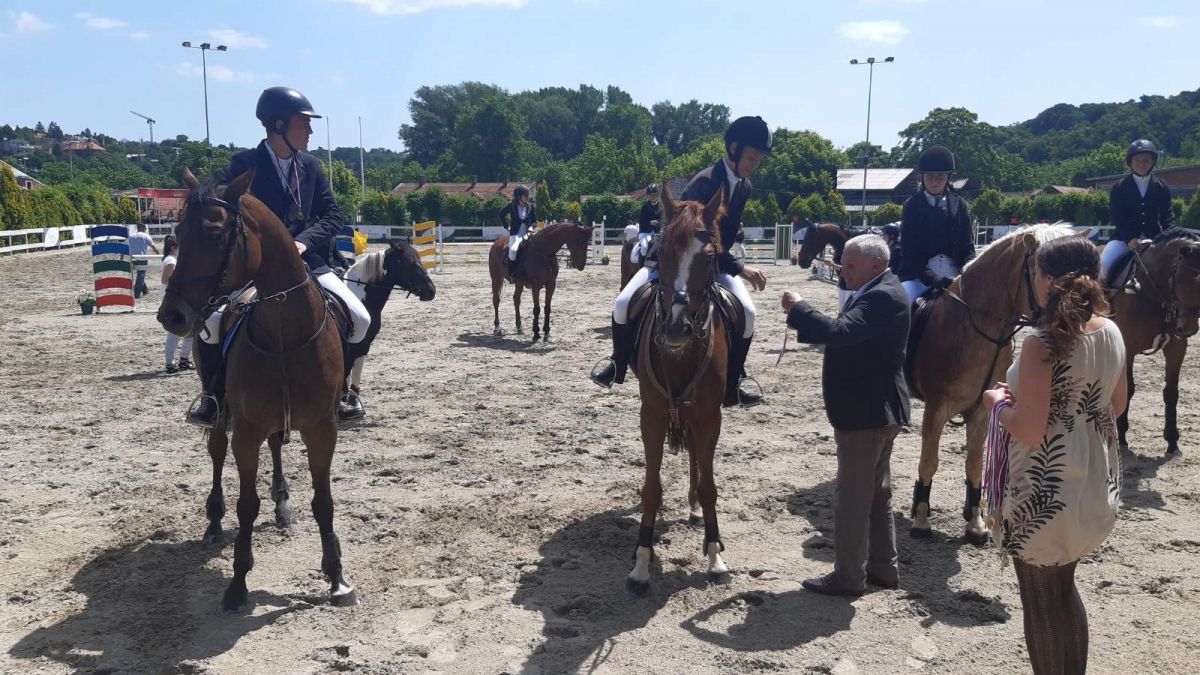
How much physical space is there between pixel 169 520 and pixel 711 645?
14.1 feet

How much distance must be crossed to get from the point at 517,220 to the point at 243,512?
1170cm

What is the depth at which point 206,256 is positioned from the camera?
421cm

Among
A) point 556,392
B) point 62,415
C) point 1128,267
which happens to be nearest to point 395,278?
point 556,392

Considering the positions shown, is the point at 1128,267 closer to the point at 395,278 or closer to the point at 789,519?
the point at 789,519

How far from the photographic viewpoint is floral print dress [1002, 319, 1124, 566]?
10.0 feet

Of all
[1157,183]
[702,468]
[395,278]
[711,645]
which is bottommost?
[711,645]

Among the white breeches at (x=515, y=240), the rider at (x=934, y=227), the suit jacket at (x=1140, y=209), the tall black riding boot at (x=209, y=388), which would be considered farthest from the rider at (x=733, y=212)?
the white breeches at (x=515, y=240)

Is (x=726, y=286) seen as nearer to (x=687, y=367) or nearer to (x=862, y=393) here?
(x=687, y=367)

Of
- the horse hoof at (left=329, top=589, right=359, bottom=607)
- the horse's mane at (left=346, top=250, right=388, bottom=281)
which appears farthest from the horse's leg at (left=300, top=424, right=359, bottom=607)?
the horse's mane at (left=346, top=250, right=388, bottom=281)

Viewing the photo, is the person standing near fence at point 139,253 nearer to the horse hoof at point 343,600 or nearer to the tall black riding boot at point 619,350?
the tall black riding boot at point 619,350

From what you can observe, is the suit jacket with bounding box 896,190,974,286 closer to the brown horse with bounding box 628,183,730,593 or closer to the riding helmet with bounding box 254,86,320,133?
the brown horse with bounding box 628,183,730,593

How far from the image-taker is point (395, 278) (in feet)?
31.9

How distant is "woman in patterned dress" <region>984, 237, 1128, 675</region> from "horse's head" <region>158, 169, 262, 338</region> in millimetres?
3855

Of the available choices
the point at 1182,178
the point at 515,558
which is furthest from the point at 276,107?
the point at 1182,178
